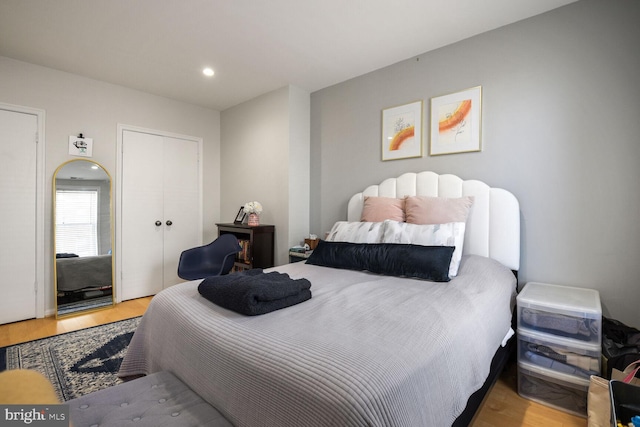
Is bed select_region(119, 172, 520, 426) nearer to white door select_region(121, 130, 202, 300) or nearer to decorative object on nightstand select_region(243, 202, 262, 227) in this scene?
decorative object on nightstand select_region(243, 202, 262, 227)

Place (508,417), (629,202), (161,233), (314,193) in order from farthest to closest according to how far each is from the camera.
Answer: (161,233), (314,193), (629,202), (508,417)

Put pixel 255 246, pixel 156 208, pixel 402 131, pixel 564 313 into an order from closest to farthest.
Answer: pixel 564 313, pixel 402 131, pixel 255 246, pixel 156 208

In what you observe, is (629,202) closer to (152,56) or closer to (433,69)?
(433,69)

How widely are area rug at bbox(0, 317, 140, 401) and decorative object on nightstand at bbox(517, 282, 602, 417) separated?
257cm

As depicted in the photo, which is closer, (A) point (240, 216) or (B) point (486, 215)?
(B) point (486, 215)

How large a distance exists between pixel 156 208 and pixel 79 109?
1.34 m

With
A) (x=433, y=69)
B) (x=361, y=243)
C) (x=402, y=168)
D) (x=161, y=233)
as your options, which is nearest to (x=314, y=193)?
(x=402, y=168)

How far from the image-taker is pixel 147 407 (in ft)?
3.55

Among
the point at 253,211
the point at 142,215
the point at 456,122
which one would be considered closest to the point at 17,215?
the point at 142,215

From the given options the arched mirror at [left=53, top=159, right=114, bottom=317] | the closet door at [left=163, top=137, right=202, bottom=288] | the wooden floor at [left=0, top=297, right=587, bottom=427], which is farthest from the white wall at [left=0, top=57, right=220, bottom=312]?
the wooden floor at [left=0, top=297, right=587, bottom=427]

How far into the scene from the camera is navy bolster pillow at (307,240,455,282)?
6.27ft

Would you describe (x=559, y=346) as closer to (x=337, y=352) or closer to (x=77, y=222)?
(x=337, y=352)

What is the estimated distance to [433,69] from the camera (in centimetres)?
274

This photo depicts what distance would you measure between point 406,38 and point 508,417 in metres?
2.74
